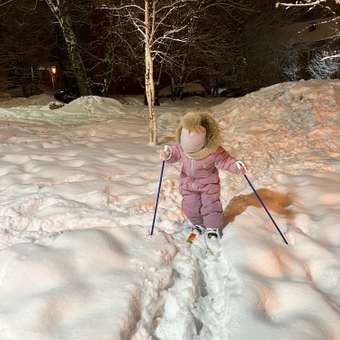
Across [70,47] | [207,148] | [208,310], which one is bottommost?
[208,310]

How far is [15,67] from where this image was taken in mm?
18828

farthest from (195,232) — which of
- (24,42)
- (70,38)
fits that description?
(24,42)

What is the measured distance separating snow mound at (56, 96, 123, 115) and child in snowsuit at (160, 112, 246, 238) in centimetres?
881

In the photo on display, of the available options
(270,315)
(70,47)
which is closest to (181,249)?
(270,315)

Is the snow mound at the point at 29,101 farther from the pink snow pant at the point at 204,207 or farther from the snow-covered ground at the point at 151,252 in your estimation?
the pink snow pant at the point at 204,207

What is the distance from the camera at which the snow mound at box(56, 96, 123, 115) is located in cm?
1288

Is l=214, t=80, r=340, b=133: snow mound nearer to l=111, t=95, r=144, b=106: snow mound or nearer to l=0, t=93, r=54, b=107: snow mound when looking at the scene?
l=111, t=95, r=144, b=106: snow mound

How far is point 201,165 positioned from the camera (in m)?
4.24

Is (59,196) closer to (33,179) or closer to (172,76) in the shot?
(33,179)

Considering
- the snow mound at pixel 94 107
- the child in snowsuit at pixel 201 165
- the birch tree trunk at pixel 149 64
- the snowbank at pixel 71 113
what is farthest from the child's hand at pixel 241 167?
the snow mound at pixel 94 107

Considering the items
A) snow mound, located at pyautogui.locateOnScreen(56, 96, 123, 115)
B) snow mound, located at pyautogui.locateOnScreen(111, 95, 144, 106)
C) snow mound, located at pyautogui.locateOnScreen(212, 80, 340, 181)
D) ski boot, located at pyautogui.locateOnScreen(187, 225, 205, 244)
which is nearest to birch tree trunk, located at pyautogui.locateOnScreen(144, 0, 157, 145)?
snow mound, located at pyautogui.locateOnScreen(212, 80, 340, 181)

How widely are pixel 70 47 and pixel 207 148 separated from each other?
11.8 m

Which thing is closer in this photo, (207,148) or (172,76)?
(207,148)

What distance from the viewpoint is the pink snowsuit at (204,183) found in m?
4.25
